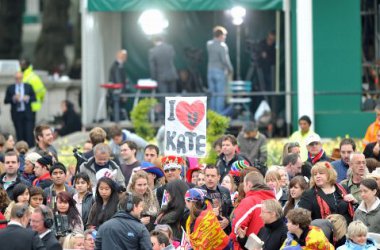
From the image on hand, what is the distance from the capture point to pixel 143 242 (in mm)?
16938

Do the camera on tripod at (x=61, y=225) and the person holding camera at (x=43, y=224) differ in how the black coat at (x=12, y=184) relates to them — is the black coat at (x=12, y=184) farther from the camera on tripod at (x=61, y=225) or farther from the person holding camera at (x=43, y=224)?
the person holding camera at (x=43, y=224)

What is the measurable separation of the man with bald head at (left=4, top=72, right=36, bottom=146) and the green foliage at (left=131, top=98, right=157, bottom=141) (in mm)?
2548

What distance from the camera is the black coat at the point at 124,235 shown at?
16969 millimetres

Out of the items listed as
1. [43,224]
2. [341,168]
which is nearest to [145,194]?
[43,224]

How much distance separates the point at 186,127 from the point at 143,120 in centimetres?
732

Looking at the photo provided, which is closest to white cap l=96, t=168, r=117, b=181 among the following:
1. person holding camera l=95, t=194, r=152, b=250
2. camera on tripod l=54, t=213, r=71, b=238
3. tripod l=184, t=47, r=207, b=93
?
camera on tripod l=54, t=213, r=71, b=238

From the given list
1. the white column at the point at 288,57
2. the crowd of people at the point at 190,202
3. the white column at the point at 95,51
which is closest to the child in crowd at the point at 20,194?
the crowd of people at the point at 190,202

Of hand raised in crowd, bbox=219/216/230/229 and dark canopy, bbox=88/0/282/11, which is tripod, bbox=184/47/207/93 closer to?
dark canopy, bbox=88/0/282/11

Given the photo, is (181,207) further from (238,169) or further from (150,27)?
(150,27)

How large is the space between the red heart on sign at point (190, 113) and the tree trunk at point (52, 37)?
86.0 ft

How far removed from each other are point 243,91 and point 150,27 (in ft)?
7.52

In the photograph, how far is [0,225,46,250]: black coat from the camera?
16.2m

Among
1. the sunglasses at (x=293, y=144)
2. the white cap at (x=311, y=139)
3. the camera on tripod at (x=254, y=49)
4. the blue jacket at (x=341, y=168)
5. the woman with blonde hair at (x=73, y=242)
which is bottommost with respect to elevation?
the woman with blonde hair at (x=73, y=242)

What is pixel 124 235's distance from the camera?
55.8 ft
